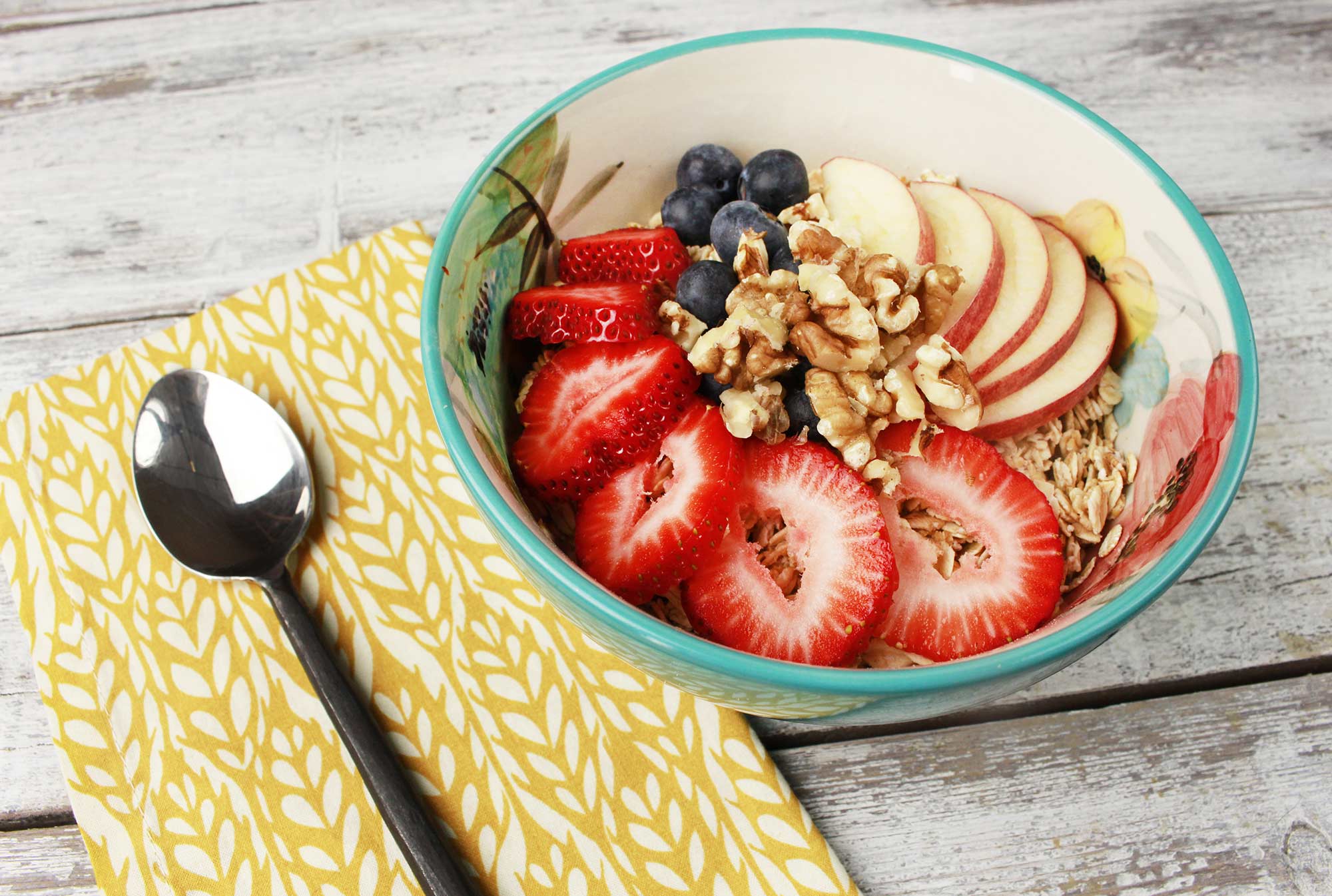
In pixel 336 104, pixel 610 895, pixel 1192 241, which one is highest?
pixel 336 104

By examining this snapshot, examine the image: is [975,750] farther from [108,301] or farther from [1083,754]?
[108,301]

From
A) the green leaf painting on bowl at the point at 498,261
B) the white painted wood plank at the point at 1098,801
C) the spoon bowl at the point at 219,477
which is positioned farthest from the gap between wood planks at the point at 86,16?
the white painted wood plank at the point at 1098,801

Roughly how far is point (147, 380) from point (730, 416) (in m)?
0.61

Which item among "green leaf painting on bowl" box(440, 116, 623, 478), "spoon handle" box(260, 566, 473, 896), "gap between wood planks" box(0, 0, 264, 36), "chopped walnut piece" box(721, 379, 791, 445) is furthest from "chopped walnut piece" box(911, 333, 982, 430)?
"gap between wood planks" box(0, 0, 264, 36)

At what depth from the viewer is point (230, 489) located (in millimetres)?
824

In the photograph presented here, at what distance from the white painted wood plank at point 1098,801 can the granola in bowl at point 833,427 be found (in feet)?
0.46

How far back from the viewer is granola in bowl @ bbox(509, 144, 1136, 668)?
0.64 meters

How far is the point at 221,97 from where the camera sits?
1.20 metres

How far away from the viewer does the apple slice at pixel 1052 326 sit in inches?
29.6

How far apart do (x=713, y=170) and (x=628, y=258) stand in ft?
0.46

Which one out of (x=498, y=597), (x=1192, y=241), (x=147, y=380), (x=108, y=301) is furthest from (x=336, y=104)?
(x=1192, y=241)

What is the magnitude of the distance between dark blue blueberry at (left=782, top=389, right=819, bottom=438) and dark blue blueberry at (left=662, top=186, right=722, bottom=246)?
19cm

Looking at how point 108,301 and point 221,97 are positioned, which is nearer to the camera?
point 108,301

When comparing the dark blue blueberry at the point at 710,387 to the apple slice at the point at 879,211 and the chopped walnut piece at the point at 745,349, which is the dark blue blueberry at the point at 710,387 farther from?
the apple slice at the point at 879,211
